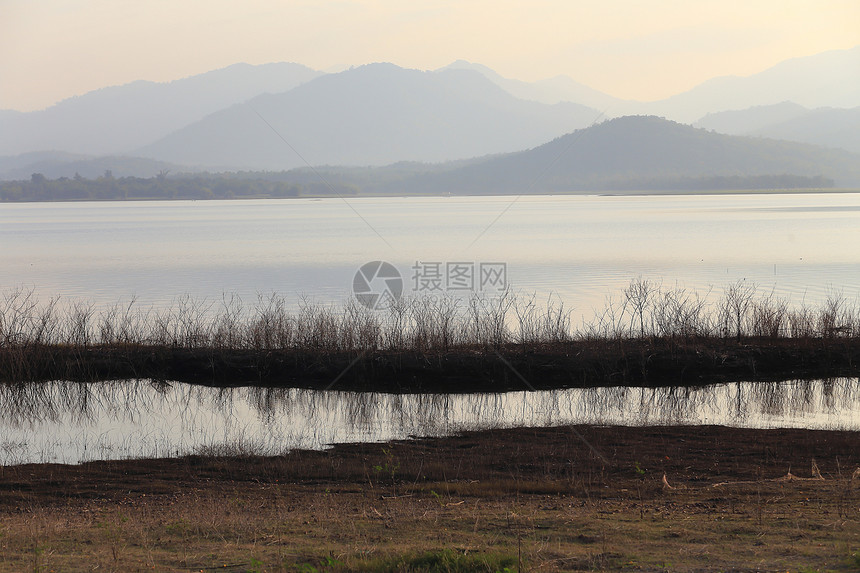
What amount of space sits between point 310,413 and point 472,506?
9518mm

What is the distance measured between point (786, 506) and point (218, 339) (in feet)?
55.5

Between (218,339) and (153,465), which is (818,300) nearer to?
(218,339)

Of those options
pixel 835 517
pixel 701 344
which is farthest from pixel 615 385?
pixel 835 517

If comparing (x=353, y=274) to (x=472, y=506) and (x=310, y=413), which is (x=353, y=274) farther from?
(x=472, y=506)

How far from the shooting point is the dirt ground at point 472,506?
7031 millimetres

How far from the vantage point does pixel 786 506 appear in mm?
8945

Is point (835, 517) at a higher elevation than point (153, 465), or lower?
higher

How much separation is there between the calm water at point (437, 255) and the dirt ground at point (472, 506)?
1987 cm
